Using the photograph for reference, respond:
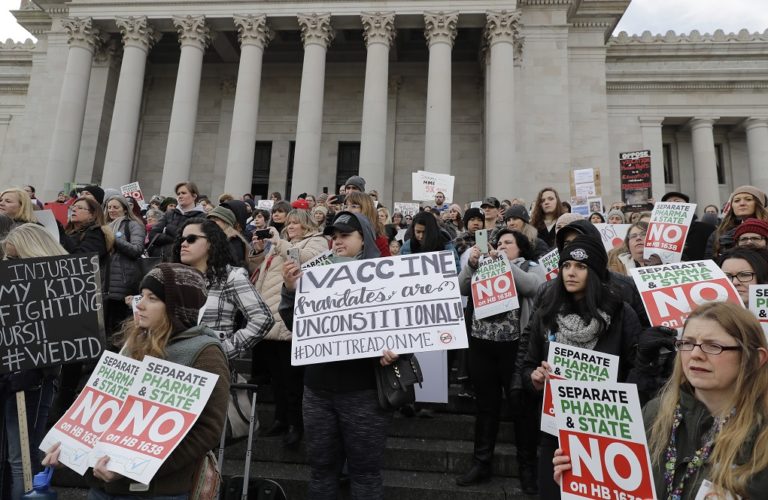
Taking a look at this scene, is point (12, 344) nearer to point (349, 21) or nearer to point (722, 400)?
point (722, 400)

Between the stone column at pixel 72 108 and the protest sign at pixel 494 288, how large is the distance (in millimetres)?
23676

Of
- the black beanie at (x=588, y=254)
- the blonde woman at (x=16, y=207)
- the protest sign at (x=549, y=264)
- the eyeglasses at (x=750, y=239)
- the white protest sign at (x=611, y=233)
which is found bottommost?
the black beanie at (x=588, y=254)

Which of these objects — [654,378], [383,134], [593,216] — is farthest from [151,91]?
[654,378]

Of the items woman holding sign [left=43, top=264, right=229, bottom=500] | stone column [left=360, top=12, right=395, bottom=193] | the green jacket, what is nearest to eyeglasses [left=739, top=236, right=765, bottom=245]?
the green jacket

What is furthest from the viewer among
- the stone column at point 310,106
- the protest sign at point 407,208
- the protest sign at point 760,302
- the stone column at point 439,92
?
the stone column at point 310,106

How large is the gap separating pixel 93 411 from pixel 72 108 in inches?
1008

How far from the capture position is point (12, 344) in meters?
3.65

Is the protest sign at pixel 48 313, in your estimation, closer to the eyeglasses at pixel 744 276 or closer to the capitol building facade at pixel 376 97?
the eyeglasses at pixel 744 276

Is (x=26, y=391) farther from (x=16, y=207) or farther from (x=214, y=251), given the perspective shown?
(x=16, y=207)

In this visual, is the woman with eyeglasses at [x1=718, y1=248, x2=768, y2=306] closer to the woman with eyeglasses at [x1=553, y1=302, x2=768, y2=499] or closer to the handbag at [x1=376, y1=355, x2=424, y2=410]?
the woman with eyeglasses at [x1=553, y1=302, x2=768, y2=499]

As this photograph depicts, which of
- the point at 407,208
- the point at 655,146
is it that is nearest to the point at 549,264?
the point at 407,208

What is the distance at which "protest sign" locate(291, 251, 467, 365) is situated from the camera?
4.00m

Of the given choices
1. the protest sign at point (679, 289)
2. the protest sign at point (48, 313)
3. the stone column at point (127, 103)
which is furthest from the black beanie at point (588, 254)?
the stone column at point (127, 103)

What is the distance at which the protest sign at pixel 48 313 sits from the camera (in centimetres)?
367
